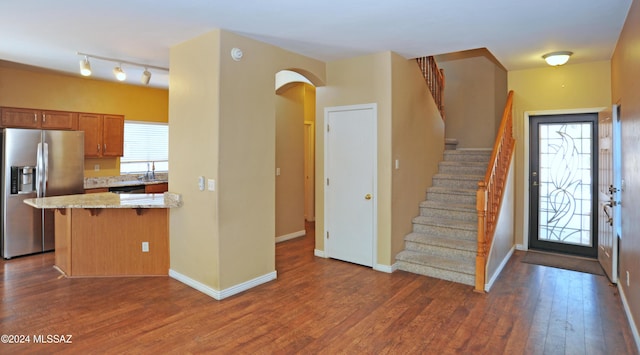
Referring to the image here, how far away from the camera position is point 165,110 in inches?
282

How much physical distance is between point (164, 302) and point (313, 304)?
1420 mm

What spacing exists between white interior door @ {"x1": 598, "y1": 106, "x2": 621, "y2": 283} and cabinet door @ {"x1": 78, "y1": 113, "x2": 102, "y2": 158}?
710 cm

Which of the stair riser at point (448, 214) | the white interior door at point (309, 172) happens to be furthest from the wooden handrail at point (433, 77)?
the white interior door at point (309, 172)

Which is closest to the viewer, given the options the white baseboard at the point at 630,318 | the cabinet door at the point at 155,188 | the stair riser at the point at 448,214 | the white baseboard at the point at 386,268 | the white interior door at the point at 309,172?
the white baseboard at the point at 630,318

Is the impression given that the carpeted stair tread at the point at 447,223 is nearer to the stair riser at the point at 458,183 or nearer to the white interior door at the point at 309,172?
the stair riser at the point at 458,183

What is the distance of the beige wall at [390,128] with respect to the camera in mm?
4449

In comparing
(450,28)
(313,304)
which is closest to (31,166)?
(313,304)

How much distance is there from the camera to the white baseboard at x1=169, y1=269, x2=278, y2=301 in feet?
12.0

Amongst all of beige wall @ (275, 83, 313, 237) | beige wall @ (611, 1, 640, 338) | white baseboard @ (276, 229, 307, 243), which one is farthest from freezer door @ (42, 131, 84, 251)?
beige wall @ (611, 1, 640, 338)

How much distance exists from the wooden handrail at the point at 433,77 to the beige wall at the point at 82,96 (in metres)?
4.84

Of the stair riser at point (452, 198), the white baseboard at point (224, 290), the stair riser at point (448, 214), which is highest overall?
the stair riser at point (452, 198)

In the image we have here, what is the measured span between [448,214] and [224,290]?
3.01 metres

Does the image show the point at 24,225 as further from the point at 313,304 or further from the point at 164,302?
the point at 313,304

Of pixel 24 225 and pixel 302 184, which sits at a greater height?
pixel 302 184
